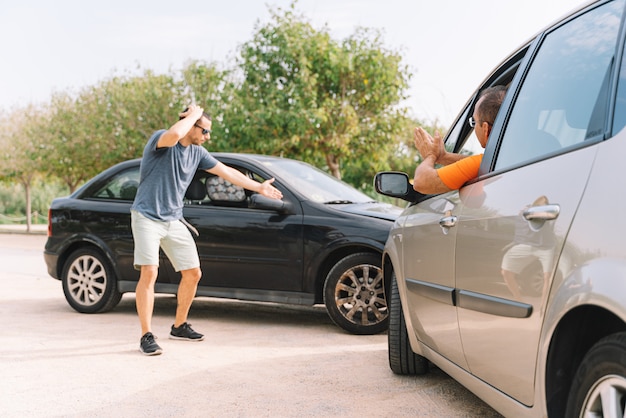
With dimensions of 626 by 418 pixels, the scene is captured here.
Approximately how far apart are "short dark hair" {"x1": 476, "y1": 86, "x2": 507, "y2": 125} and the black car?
322 cm

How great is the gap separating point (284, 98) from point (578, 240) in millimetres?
19940

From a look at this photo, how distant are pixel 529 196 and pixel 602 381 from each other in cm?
76

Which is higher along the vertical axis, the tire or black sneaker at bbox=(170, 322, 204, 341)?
the tire

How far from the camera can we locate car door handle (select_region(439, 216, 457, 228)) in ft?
11.8

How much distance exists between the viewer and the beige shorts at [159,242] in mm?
6391

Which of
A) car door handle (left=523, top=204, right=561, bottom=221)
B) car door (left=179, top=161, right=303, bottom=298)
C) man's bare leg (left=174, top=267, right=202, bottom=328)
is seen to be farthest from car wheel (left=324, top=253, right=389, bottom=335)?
car door handle (left=523, top=204, right=561, bottom=221)

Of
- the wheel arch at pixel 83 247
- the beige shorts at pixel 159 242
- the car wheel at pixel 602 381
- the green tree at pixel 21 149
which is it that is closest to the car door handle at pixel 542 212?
the car wheel at pixel 602 381

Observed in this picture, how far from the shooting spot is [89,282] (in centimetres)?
828

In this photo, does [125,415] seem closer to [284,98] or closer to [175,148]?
[175,148]

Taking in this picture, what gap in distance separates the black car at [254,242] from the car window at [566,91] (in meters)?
3.82

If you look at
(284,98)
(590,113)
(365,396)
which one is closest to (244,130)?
(284,98)

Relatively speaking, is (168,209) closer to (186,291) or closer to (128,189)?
(186,291)

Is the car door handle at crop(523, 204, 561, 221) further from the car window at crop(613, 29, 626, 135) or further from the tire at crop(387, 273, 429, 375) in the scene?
the tire at crop(387, 273, 429, 375)

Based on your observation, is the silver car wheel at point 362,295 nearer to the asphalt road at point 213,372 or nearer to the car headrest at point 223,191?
the asphalt road at point 213,372
